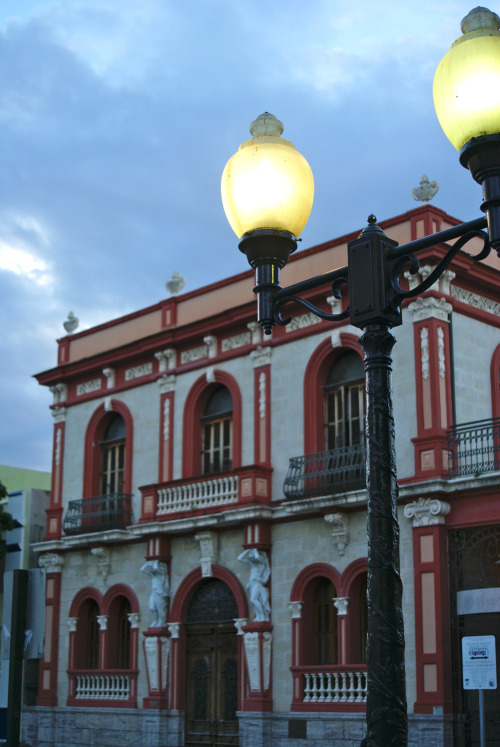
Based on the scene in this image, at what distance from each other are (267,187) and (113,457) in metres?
20.1

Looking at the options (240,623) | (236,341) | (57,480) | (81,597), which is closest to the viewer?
(240,623)

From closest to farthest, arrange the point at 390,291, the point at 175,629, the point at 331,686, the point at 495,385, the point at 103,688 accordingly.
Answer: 1. the point at 390,291
2. the point at 331,686
3. the point at 495,385
4. the point at 175,629
5. the point at 103,688

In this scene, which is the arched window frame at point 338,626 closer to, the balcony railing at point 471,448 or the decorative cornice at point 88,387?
the balcony railing at point 471,448

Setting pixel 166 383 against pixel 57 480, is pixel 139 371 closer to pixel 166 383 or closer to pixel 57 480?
pixel 166 383

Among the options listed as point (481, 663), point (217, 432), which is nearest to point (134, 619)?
point (217, 432)

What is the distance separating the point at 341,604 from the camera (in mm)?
19469

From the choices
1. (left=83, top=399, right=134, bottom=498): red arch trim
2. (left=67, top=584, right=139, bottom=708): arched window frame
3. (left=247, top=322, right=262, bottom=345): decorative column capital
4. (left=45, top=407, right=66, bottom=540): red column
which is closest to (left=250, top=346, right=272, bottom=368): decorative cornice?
(left=247, top=322, right=262, bottom=345): decorative column capital

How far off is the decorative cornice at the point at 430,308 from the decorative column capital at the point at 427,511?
Answer: 331cm

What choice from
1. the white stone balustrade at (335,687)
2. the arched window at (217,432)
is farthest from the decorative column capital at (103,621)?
the white stone balustrade at (335,687)

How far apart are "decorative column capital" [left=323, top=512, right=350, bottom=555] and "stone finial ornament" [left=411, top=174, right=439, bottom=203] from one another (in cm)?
613

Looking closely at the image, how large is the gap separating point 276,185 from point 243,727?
1603 cm

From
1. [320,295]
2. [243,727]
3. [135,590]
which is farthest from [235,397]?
[243,727]

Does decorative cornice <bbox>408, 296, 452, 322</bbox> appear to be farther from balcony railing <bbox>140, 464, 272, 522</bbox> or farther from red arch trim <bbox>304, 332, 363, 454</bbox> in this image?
balcony railing <bbox>140, 464, 272, 522</bbox>

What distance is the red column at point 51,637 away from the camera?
25234mm
